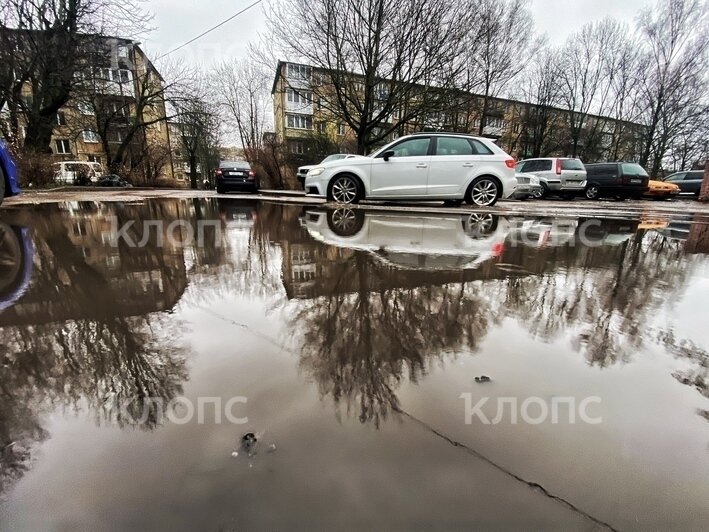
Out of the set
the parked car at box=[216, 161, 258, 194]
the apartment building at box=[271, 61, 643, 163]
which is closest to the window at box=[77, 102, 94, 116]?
the apartment building at box=[271, 61, 643, 163]

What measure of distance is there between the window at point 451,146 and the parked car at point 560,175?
9.34 m

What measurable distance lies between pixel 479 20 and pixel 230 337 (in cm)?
2122

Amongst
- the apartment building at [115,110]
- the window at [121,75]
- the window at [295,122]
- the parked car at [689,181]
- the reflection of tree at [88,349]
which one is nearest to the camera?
the reflection of tree at [88,349]

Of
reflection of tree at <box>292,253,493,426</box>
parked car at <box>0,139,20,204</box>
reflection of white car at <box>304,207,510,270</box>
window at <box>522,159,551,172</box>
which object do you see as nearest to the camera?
reflection of tree at <box>292,253,493,426</box>

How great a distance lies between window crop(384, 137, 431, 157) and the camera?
26.9 feet

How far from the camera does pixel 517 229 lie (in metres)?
5.95

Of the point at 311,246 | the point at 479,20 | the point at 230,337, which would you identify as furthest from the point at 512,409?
the point at 479,20

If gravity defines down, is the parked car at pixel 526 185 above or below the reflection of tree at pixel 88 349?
above

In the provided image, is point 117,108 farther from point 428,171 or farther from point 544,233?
point 544,233

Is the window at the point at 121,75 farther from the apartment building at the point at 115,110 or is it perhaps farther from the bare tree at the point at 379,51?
the bare tree at the point at 379,51

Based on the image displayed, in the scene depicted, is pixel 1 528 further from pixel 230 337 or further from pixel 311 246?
pixel 311 246

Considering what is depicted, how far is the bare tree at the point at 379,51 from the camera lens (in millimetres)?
14844

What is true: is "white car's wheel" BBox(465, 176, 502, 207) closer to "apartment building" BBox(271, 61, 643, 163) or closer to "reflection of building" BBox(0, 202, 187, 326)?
"reflection of building" BBox(0, 202, 187, 326)

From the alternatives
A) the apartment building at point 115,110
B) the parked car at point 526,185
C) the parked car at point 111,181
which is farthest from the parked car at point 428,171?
the parked car at point 111,181
